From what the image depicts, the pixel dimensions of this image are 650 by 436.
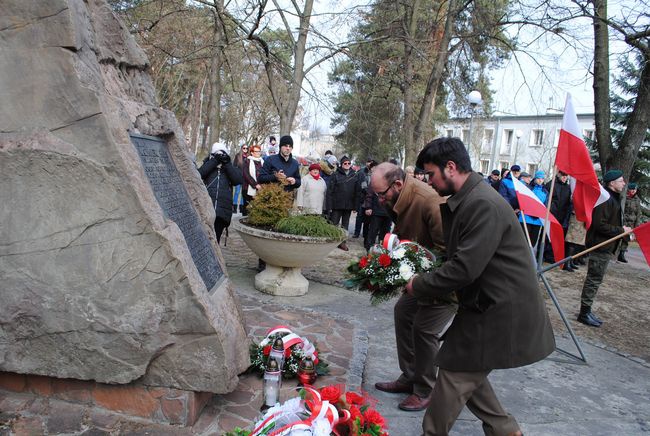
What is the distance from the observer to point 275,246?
645 centimetres

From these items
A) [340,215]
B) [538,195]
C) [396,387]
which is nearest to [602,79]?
[538,195]

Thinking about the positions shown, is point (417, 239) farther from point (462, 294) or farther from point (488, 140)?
point (488, 140)

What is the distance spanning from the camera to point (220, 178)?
6992 millimetres

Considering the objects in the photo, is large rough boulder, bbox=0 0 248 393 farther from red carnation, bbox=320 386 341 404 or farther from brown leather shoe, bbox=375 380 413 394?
brown leather shoe, bbox=375 380 413 394

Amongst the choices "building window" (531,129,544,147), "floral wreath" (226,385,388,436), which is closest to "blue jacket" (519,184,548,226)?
"floral wreath" (226,385,388,436)

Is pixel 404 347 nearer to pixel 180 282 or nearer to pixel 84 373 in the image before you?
pixel 180 282

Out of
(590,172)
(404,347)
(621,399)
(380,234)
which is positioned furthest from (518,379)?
(380,234)

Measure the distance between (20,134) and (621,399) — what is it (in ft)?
17.2

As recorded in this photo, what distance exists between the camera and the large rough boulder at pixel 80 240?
2.91 m

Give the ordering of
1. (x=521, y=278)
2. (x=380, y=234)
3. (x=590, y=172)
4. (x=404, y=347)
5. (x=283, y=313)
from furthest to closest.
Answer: (x=380, y=234) < (x=283, y=313) < (x=590, y=172) < (x=404, y=347) < (x=521, y=278)

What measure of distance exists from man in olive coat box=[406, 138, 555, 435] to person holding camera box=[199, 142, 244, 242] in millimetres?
4520

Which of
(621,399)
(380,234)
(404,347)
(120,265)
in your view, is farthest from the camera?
(380,234)

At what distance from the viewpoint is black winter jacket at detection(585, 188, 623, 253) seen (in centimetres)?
667

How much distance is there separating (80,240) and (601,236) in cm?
638
